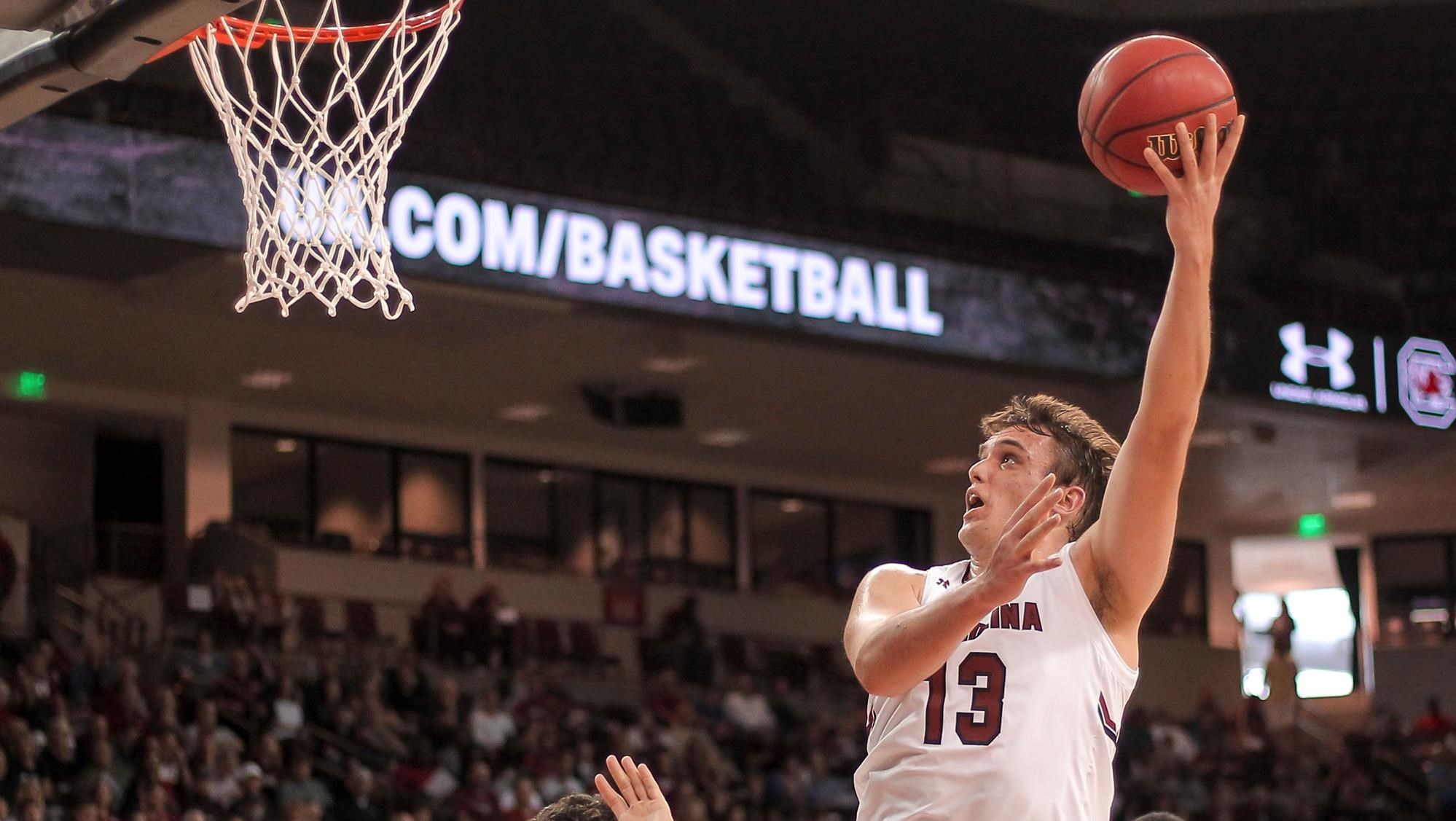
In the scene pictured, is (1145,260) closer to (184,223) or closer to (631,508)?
(631,508)

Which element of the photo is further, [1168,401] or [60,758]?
[60,758]

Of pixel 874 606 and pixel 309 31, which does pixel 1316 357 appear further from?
pixel 874 606

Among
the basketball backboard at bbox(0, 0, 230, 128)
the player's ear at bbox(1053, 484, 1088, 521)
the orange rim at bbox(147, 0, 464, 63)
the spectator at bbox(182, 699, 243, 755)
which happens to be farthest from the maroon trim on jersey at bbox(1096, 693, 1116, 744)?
the spectator at bbox(182, 699, 243, 755)

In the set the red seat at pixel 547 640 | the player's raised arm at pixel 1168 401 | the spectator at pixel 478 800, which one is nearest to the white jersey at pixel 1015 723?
the player's raised arm at pixel 1168 401

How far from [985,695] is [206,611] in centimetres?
1333

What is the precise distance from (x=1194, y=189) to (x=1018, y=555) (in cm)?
72

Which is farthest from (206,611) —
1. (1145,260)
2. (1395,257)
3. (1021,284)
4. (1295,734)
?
(1395,257)

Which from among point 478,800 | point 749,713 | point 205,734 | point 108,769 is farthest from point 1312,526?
point 108,769

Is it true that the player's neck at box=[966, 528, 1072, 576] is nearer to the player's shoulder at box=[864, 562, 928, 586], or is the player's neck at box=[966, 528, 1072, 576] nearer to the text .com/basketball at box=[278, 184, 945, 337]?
the player's shoulder at box=[864, 562, 928, 586]

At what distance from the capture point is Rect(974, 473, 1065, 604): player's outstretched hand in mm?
2758

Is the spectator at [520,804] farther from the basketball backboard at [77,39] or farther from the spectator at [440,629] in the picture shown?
the basketball backboard at [77,39]

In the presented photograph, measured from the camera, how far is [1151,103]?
3596 millimetres

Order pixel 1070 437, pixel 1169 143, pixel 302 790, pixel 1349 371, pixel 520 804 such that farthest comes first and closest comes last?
pixel 1349 371 < pixel 520 804 < pixel 302 790 < pixel 1169 143 < pixel 1070 437

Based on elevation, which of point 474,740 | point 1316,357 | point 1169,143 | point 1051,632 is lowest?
point 474,740
